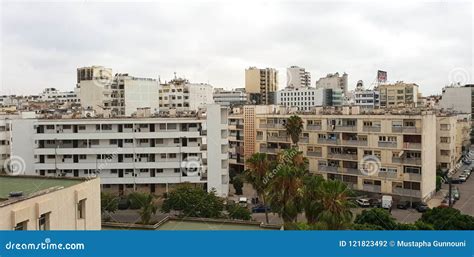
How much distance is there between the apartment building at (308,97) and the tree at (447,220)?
30062mm

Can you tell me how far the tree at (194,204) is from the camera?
39.3 ft

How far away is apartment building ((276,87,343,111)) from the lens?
135 feet

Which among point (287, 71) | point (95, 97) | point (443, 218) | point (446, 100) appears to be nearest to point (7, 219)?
point (443, 218)

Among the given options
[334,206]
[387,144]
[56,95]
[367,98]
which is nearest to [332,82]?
[367,98]

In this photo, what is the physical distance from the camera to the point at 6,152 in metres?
18.4

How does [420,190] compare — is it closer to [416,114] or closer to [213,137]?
[416,114]

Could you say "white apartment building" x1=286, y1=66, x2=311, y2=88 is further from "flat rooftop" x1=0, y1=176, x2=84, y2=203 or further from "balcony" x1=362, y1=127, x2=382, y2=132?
"flat rooftop" x1=0, y1=176, x2=84, y2=203

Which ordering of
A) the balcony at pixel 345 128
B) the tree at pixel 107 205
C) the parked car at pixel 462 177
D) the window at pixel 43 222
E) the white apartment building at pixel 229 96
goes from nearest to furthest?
the window at pixel 43 222 → the tree at pixel 107 205 → the balcony at pixel 345 128 → the parked car at pixel 462 177 → the white apartment building at pixel 229 96

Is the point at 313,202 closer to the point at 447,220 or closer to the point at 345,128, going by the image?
the point at 447,220

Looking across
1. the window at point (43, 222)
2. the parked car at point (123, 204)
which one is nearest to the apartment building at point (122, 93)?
the parked car at point (123, 204)

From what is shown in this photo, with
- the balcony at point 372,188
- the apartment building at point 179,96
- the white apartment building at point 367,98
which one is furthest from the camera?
the white apartment building at point 367,98

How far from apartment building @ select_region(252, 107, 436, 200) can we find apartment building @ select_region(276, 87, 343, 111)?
72.8ft

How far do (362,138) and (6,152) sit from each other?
44.0 ft

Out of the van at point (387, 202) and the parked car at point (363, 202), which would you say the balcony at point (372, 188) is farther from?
the van at point (387, 202)
